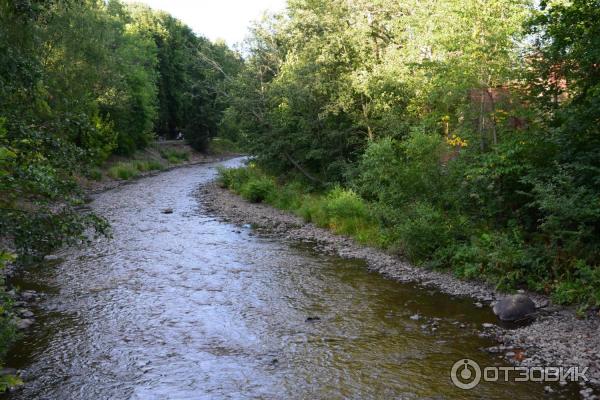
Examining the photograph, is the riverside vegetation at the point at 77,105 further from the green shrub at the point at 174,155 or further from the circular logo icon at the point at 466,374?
the circular logo icon at the point at 466,374

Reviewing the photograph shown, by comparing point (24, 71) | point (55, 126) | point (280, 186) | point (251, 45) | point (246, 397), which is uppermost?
point (251, 45)

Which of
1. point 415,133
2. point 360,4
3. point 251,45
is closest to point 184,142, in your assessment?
point 251,45

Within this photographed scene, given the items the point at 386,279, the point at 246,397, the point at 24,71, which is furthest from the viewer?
the point at 386,279

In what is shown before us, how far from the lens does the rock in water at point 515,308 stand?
10000 mm

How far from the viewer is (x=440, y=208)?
15000mm

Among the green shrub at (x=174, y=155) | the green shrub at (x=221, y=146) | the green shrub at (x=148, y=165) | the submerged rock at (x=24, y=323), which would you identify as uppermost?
the green shrub at (x=221, y=146)

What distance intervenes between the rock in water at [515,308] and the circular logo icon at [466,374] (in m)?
2.23

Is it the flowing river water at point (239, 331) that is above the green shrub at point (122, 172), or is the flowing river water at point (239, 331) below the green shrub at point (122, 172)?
below

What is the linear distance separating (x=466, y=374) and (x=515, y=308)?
2.89 m

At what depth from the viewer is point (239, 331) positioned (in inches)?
383

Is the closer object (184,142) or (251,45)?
(251,45)

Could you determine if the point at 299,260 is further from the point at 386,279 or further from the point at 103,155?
the point at 103,155

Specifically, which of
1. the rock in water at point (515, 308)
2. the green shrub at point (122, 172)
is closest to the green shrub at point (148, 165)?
the green shrub at point (122, 172)

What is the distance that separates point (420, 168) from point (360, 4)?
10.1 metres
